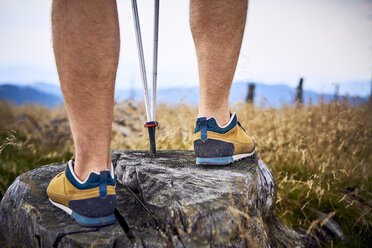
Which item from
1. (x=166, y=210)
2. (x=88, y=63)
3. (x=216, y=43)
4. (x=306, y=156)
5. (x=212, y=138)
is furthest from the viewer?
(x=306, y=156)

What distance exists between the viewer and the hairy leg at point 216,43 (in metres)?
1.57

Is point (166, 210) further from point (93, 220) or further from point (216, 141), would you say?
point (216, 141)

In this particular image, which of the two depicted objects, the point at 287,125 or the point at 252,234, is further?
the point at 287,125

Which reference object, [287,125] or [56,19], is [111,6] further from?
[287,125]

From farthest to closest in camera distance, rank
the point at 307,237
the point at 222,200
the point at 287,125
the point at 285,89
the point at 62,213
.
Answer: the point at 285,89, the point at 287,125, the point at 307,237, the point at 62,213, the point at 222,200

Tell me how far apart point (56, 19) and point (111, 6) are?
0.25 m

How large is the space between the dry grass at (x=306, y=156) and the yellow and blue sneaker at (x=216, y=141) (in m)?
0.74

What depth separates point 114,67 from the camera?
1298mm

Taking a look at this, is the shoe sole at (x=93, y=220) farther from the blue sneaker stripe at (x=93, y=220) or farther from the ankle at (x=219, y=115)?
the ankle at (x=219, y=115)

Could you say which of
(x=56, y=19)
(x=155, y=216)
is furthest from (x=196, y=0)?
(x=155, y=216)

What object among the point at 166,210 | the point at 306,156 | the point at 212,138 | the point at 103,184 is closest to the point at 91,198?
the point at 103,184

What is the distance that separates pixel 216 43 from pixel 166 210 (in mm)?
971

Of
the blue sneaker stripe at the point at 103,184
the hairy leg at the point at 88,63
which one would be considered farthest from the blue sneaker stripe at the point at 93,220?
the hairy leg at the point at 88,63

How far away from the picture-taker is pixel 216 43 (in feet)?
5.32
